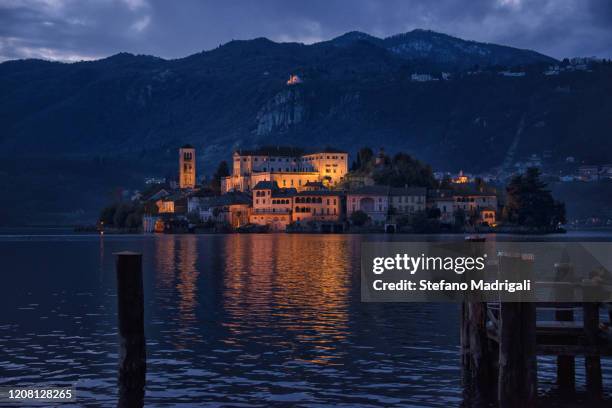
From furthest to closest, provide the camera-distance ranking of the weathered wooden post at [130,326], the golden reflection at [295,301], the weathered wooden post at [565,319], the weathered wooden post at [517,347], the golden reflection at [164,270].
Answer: the golden reflection at [164,270] < the golden reflection at [295,301] < the weathered wooden post at [565,319] < the weathered wooden post at [130,326] < the weathered wooden post at [517,347]

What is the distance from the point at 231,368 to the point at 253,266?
53.3 m

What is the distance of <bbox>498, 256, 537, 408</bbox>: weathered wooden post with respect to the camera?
831 inches

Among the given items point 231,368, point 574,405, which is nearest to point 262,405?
point 231,368

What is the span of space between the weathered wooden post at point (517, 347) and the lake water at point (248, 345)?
3.62m

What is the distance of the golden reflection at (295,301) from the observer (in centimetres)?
3650

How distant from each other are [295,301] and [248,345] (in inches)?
614

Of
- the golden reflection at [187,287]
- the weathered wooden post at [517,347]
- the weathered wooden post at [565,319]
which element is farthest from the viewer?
the golden reflection at [187,287]

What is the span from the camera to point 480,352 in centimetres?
2586

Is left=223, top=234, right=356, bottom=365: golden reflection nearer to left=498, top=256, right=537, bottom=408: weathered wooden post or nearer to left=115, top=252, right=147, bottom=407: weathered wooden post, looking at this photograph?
left=115, top=252, right=147, bottom=407: weathered wooden post

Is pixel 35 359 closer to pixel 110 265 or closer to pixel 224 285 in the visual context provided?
pixel 224 285

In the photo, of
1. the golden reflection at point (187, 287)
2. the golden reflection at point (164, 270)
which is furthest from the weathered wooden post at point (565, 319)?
the golden reflection at point (164, 270)

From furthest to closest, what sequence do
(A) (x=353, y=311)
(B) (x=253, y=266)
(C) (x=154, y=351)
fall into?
(B) (x=253, y=266)
(A) (x=353, y=311)
(C) (x=154, y=351)

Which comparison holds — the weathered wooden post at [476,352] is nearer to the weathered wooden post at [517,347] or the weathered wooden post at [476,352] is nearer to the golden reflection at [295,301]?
the weathered wooden post at [517,347]

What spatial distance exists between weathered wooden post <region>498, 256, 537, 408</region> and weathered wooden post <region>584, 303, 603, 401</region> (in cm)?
316
